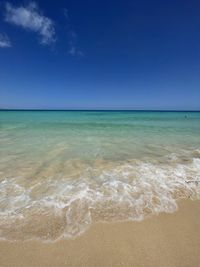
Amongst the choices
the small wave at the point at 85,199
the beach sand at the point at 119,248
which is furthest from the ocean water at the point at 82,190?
the beach sand at the point at 119,248

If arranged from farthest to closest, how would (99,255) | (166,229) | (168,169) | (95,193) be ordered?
(168,169), (95,193), (166,229), (99,255)

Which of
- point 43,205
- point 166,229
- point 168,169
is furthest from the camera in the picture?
point 168,169

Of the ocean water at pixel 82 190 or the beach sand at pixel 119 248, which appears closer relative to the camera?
the beach sand at pixel 119 248

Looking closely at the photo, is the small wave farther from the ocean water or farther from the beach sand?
the beach sand

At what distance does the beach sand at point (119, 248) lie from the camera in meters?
2.03

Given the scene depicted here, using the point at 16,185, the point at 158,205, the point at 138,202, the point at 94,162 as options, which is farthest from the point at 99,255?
the point at 94,162

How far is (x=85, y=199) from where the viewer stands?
3309mm

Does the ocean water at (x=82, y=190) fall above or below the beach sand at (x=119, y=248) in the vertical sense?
above

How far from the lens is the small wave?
2566 mm

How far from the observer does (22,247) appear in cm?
219

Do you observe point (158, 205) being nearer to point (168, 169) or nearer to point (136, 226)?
point (136, 226)

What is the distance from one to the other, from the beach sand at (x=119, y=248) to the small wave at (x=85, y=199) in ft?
0.53

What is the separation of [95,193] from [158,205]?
142 cm

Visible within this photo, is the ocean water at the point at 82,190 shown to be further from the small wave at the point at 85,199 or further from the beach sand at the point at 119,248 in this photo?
the beach sand at the point at 119,248
